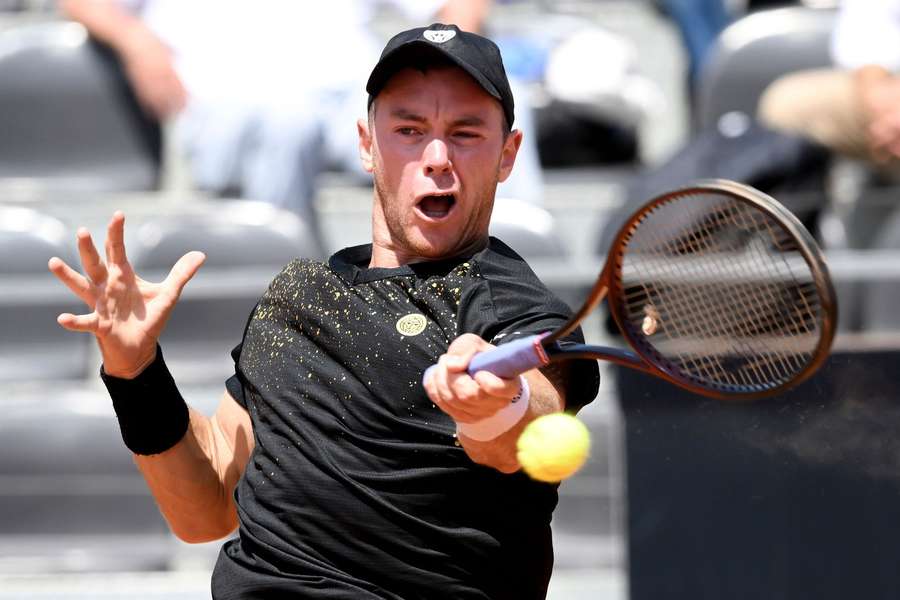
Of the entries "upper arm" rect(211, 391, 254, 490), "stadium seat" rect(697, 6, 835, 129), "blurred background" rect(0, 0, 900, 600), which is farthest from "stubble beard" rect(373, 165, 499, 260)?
"stadium seat" rect(697, 6, 835, 129)

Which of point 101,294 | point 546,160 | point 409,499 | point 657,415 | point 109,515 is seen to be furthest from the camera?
point 546,160

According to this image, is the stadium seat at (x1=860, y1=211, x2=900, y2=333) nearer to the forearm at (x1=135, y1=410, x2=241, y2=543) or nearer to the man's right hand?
the forearm at (x1=135, y1=410, x2=241, y2=543)

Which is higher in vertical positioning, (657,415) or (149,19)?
(149,19)

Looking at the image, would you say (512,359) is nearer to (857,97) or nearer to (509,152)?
(509,152)

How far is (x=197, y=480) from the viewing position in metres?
2.20

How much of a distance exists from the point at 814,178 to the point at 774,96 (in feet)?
1.27

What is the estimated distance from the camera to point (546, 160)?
5496 millimetres

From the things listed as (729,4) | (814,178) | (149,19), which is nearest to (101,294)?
(814,178)

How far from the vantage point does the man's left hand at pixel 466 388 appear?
5.49 feet

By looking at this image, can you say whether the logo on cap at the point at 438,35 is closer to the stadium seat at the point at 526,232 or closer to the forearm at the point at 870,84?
the stadium seat at the point at 526,232

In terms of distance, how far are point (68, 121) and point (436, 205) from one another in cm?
370

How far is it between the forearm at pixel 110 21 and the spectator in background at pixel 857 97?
2.28m

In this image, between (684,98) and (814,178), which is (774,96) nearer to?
(814,178)

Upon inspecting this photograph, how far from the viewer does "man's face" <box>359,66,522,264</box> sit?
2.00 metres
